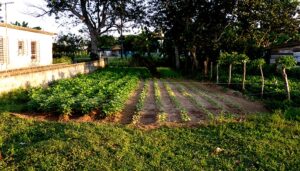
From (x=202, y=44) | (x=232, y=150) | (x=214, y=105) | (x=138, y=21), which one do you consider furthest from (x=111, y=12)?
(x=232, y=150)

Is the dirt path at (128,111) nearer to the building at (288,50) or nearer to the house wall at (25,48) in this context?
the house wall at (25,48)

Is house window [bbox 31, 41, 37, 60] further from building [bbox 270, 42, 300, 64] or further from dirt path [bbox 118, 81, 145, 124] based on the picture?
building [bbox 270, 42, 300, 64]

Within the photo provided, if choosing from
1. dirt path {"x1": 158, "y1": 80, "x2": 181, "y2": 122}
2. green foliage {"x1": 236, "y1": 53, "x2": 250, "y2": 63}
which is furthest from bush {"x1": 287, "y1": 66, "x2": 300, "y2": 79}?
dirt path {"x1": 158, "y1": 80, "x2": 181, "y2": 122}

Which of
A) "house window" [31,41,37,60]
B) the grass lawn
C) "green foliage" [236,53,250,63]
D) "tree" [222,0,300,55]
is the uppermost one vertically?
"tree" [222,0,300,55]

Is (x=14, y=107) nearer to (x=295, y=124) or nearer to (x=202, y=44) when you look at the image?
(x=295, y=124)

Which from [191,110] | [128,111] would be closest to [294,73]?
[191,110]

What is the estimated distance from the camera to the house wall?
19.7 meters

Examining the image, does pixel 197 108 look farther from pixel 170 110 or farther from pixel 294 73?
pixel 294 73

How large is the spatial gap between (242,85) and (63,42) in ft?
116

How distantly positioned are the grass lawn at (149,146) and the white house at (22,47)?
10710 mm

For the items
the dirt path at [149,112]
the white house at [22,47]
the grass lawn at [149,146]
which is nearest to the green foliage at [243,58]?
the dirt path at [149,112]

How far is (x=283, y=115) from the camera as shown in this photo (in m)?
10.5

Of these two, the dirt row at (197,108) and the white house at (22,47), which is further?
the white house at (22,47)

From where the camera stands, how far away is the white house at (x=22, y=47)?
63.1 ft
